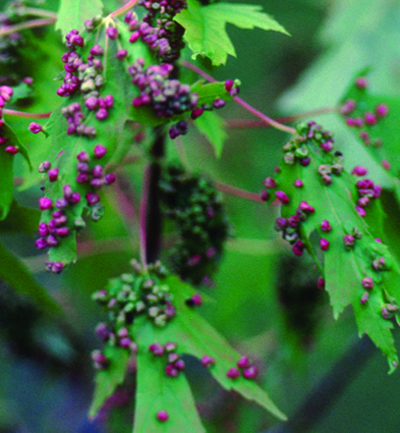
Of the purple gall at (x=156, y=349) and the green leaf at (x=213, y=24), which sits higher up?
the green leaf at (x=213, y=24)

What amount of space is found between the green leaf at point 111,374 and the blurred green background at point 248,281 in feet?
1.24

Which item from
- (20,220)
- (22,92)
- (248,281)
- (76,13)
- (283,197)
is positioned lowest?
(248,281)

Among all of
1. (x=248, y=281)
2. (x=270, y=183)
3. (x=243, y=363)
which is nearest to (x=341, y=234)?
(x=270, y=183)

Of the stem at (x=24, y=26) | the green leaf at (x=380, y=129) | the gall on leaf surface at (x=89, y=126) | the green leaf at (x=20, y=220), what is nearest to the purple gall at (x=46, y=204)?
the gall on leaf surface at (x=89, y=126)

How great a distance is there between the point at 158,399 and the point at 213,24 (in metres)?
0.60

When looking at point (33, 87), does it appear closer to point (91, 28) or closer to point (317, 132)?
point (91, 28)

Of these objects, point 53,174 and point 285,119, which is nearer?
point 53,174

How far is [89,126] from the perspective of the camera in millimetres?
707

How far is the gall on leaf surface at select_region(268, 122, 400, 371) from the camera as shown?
28.5 inches

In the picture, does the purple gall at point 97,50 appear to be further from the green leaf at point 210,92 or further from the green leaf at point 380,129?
the green leaf at point 380,129

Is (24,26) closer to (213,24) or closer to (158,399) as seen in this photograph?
(213,24)

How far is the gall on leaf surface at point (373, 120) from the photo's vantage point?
1.07 meters

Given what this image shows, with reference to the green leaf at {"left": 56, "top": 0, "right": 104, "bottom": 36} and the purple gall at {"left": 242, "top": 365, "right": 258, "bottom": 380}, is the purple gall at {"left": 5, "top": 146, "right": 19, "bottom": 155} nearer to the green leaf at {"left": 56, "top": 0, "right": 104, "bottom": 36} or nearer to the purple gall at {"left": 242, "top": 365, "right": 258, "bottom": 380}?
the green leaf at {"left": 56, "top": 0, "right": 104, "bottom": 36}

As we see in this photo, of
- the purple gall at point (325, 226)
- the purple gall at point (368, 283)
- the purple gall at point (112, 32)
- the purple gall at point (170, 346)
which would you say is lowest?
the purple gall at point (170, 346)
